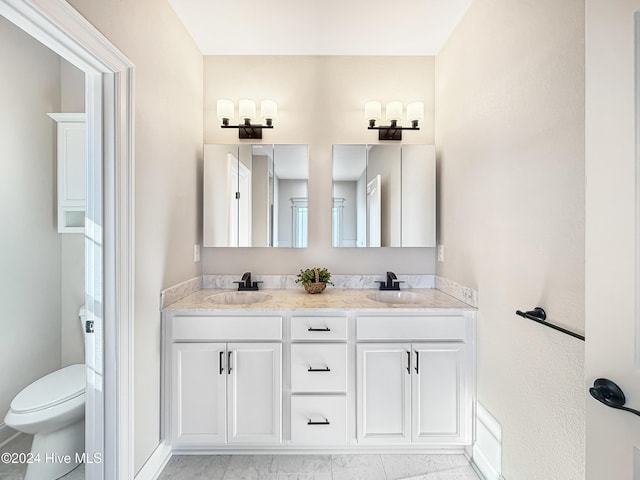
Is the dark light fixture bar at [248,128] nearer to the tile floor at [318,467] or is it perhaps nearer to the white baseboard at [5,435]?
the tile floor at [318,467]

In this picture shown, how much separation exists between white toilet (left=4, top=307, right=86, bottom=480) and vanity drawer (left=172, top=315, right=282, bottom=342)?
556 mm

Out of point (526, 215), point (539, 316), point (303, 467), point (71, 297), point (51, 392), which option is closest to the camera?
point (539, 316)

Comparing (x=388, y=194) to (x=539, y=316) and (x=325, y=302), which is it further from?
(x=539, y=316)

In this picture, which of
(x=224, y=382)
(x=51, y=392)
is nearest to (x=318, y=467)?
(x=224, y=382)

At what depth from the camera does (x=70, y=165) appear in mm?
1953

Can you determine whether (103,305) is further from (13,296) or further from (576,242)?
(576,242)

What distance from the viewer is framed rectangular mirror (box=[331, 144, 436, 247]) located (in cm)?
234

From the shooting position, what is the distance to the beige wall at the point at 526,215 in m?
1.08

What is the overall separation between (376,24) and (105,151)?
5.85 feet

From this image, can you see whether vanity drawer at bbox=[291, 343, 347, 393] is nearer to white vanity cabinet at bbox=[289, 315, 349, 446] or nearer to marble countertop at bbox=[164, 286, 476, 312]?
white vanity cabinet at bbox=[289, 315, 349, 446]

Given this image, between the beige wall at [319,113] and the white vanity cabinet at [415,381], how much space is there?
0.72 m

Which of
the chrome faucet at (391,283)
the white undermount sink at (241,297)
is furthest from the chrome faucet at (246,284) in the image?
the chrome faucet at (391,283)

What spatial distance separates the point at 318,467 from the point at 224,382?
0.71 metres

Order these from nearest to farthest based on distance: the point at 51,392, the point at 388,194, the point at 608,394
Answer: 1. the point at 608,394
2. the point at 51,392
3. the point at 388,194
